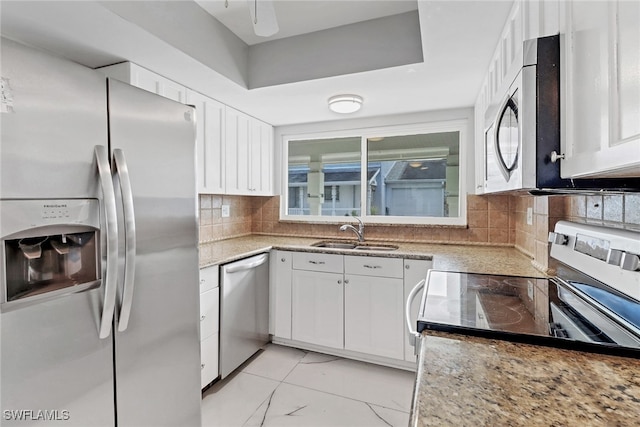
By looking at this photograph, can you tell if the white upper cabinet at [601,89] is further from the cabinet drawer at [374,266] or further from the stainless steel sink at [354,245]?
the stainless steel sink at [354,245]

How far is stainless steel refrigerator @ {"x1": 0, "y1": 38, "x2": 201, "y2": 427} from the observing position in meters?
0.90

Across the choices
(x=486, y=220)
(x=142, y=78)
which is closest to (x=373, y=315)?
(x=486, y=220)

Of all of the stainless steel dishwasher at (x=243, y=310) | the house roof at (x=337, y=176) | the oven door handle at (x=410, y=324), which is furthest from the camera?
the house roof at (x=337, y=176)

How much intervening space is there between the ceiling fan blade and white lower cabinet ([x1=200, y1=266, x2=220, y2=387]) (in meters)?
1.39

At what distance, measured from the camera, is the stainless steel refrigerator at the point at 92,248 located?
90 cm

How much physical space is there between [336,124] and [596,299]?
98.6 inches

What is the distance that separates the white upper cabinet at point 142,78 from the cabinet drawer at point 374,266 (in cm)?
169

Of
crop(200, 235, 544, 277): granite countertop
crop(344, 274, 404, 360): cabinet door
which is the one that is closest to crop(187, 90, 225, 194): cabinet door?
crop(200, 235, 544, 277): granite countertop

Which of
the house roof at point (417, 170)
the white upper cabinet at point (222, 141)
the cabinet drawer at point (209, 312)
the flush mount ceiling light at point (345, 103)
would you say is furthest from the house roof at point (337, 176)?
the cabinet drawer at point (209, 312)

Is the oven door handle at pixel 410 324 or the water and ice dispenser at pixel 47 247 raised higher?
the water and ice dispenser at pixel 47 247

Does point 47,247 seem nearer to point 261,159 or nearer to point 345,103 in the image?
point 345,103

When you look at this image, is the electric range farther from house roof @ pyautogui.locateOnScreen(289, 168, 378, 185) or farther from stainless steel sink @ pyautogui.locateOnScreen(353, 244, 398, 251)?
house roof @ pyautogui.locateOnScreen(289, 168, 378, 185)

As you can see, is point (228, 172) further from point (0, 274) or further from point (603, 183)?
point (603, 183)

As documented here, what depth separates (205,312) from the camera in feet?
6.42
